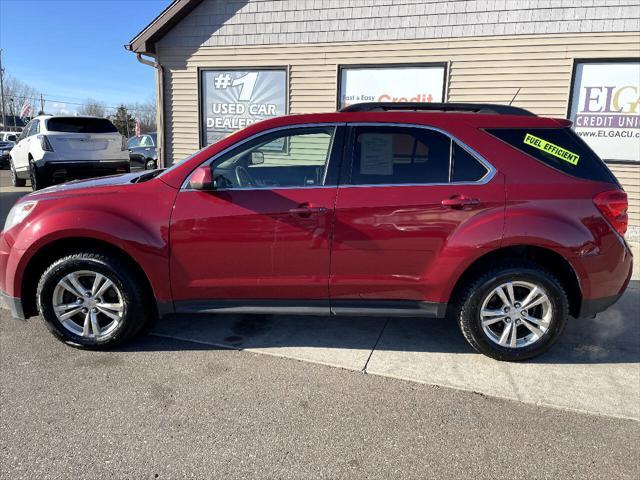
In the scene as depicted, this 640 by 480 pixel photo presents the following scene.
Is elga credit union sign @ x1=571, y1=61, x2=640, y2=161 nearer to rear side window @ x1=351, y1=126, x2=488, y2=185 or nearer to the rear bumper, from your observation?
rear side window @ x1=351, y1=126, x2=488, y2=185

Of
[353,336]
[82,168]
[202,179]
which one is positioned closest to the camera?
[202,179]

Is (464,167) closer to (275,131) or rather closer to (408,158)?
(408,158)

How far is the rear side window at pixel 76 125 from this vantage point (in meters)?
9.91

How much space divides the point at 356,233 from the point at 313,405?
1132mm

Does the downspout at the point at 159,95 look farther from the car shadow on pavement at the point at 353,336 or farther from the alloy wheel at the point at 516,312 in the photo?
the alloy wheel at the point at 516,312

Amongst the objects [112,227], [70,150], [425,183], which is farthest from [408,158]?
[70,150]

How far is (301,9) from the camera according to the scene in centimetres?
827

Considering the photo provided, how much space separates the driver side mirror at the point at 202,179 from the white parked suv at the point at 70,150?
802cm

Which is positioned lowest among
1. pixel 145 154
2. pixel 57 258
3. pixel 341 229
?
pixel 57 258

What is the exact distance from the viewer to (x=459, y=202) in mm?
3094

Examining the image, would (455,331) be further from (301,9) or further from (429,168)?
(301,9)

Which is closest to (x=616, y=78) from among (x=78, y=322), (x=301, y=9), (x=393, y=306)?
(x=301, y=9)

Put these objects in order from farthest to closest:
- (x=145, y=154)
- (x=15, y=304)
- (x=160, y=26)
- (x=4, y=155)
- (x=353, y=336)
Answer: (x=4, y=155), (x=145, y=154), (x=160, y=26), (x=353, y=336), (x=15, y=304)

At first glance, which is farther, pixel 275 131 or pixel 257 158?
pixel 257 158
